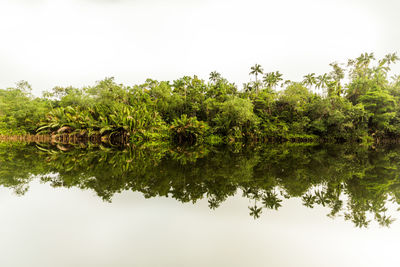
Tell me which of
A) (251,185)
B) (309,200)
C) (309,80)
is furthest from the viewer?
(309,80)

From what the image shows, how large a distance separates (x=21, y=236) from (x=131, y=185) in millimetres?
3088

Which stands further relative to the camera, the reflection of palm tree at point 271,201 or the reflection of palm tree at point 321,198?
the reflection of palm tree at point 321,198

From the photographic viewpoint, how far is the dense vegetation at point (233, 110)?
3102cm

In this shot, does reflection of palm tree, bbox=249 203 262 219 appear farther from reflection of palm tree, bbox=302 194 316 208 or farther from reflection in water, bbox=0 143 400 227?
reflection of palm tree, bbox=302 194 316 208

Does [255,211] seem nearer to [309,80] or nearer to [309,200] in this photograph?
[309,200]

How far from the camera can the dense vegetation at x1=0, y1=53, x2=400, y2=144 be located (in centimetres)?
3102

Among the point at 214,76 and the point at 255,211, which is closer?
the point at 255,211

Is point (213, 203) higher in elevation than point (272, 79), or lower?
lower

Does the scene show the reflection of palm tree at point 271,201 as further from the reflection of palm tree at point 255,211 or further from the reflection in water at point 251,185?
the reflection of palm tree at point 255,211

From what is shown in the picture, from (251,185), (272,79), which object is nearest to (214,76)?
(272,79)

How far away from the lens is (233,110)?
32.0 m

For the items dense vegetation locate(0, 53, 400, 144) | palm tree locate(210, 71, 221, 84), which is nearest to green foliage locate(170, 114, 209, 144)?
dense vegetation locate(0, 53, 400, 144)

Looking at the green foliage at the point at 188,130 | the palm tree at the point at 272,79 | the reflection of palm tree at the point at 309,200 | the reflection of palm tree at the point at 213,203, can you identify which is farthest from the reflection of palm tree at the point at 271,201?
the palm tree at the point at 272,79

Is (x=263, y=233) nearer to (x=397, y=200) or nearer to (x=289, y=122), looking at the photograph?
(x=397, y=200)
